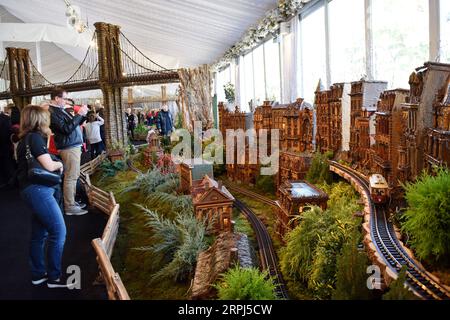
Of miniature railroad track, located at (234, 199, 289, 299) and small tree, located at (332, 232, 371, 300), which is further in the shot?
miniature railroad track, located at (234, 199, 289, 299)

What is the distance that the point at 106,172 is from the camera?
9.27m

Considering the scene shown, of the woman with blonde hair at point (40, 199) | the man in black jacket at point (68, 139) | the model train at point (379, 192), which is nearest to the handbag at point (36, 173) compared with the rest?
the woman with blonde hair at point (40, 199)

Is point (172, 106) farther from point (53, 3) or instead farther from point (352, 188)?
point (352, 188)

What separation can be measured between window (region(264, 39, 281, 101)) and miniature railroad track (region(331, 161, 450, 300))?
329 inches

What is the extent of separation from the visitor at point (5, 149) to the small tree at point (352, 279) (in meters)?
7.23

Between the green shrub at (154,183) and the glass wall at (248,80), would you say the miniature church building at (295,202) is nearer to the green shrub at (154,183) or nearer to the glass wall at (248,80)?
the green shrub at (154,183)

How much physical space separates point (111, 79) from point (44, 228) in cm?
890

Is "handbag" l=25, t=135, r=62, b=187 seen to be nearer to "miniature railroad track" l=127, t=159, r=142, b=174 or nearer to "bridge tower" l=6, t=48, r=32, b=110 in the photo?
"miniature railroad track" l=127, t=159, r=142, b=174

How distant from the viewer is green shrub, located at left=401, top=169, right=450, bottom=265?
7.98ft

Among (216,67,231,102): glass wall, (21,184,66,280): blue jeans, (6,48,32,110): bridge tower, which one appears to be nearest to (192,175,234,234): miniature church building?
(21,184,66,280): blue jeans

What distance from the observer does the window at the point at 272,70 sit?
457 inches

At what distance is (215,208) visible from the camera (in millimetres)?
4957

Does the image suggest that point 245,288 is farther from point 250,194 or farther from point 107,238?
point 250,194

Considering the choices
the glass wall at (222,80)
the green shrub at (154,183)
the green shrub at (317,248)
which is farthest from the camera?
the glass wall at (222,80)
